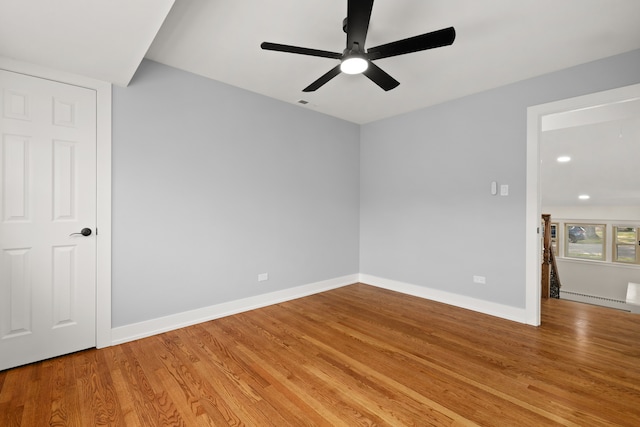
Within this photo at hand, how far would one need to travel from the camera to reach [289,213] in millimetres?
3904

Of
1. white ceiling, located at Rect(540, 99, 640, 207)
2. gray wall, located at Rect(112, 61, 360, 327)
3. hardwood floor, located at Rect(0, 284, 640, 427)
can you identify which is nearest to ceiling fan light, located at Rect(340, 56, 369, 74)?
gray wall, located at Rect(112, 61, 360, 327)

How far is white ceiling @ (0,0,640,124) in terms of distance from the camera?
1.80m

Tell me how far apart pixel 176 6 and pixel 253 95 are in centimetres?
150

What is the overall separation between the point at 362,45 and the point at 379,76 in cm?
35

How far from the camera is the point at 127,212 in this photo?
8.81 ft

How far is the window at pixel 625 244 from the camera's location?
296 inches

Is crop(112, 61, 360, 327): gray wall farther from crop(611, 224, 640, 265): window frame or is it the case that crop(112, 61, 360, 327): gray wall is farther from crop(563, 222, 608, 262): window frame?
crop(611, 224, 640, 265): window frame

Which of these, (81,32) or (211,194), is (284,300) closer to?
(211,194)

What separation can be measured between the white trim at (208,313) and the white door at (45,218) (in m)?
0.29

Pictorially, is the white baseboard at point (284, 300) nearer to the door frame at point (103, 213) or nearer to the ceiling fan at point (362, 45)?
the door frame at point (103, 213)

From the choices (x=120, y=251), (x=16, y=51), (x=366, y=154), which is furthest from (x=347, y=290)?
(x=16, y=51)

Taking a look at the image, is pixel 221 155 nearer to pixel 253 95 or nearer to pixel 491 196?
pixel 253 95

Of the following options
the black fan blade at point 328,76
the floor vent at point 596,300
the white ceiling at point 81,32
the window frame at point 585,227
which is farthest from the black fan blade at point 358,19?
the floor vent at point 596,300

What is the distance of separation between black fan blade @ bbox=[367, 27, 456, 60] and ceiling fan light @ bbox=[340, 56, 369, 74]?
0.07m
